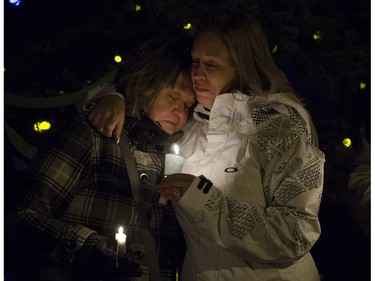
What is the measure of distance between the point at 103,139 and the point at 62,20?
1.80m

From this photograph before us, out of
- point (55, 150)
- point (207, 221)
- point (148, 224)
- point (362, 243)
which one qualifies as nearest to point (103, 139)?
point (55, 150)

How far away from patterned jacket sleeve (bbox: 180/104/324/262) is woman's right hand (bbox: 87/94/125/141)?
24.3 inches

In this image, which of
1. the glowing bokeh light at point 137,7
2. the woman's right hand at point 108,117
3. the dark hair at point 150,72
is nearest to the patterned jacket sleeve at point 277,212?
the woman's right hand at point 108,117

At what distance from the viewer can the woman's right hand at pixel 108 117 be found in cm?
332

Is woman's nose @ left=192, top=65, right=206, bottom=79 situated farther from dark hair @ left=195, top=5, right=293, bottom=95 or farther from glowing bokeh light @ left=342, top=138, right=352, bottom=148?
glowing bokeh light @ left=342, top=138, right=352, bottom=148

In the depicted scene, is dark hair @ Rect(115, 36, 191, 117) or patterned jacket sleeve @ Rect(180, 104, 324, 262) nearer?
patterned jacket sleeve @ Rect(180, 104, 324, 262)

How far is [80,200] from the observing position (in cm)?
331

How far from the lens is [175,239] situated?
11.6 feet

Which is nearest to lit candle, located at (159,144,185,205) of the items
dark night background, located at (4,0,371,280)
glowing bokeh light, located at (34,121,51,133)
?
dark night background, located at (4,0,371,280)

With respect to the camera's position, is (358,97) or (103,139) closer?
(103,139)

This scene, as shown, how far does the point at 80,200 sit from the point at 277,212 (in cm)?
115

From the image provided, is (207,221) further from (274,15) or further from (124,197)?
(274,15)

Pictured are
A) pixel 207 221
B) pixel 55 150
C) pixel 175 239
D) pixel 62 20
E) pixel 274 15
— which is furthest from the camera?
pixel 62 20

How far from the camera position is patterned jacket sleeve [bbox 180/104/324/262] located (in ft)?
10.0
